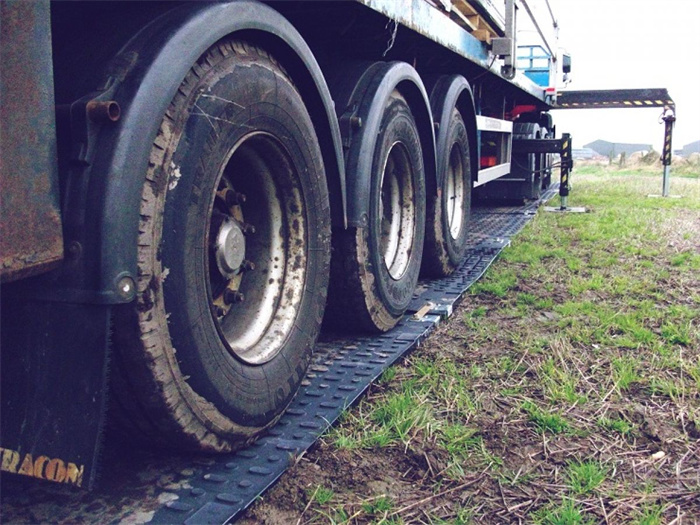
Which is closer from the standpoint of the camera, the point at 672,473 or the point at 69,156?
the point at 69,156

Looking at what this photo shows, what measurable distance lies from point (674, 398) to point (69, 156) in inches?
92.4

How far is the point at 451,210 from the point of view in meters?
5.20

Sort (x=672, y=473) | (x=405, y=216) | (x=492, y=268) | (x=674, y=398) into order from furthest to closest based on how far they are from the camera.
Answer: (x=492, y=268), (x=405, y=216), (x=674, y=398), (x=672, y=473)

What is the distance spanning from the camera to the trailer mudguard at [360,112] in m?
3.03

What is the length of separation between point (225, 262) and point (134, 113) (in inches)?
25.5

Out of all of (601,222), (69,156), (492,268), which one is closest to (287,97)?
(69,156)

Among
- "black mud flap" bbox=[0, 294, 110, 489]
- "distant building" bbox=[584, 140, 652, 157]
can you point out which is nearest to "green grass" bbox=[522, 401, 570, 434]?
"black mud flap" bbox=[0, 294, 110, 489]

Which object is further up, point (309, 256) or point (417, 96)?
point (417, 96)

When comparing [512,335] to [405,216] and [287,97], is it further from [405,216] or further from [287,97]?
[287,97]

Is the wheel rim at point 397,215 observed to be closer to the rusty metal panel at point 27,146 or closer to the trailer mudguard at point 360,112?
the trailer mudguard at point 360,112

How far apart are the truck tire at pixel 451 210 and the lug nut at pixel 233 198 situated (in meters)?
2.07

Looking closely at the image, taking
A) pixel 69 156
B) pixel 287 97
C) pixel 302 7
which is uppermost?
pixel 302 7

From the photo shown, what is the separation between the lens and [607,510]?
2062mm

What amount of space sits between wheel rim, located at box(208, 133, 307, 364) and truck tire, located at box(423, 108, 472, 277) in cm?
190
